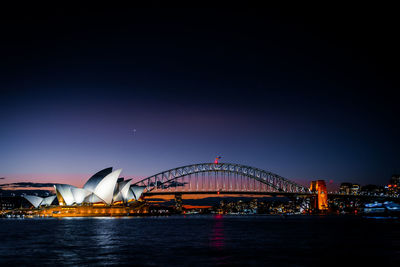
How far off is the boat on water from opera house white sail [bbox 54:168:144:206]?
2702 inches

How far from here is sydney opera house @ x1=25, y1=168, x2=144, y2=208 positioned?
109m

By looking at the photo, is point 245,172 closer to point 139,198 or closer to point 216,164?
point 216,164

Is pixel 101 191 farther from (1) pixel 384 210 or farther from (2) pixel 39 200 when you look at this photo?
(1) pixel 384 210

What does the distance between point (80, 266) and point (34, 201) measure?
137 meters

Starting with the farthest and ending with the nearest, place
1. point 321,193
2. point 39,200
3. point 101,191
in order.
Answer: point 39,200 < point 321,193 < point 101,191

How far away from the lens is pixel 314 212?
141250mm

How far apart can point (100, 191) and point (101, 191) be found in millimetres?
289

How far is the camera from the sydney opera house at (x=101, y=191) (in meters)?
109

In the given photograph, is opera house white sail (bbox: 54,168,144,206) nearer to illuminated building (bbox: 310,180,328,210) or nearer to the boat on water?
illuminated building (bbox: 310,180,328,210)

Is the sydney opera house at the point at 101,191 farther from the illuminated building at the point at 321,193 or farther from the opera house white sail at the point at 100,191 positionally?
the illuminated building at the point at 321,193

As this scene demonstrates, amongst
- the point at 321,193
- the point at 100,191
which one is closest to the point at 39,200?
the point at 100,191

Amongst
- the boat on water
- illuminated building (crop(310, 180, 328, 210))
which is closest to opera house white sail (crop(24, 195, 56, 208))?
illuminated building (crop(310, 180, 328, 210))

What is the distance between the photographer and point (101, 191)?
11050 cm

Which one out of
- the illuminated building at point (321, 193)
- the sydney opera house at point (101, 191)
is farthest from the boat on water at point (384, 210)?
the sydney opera house at point (101, 191)
